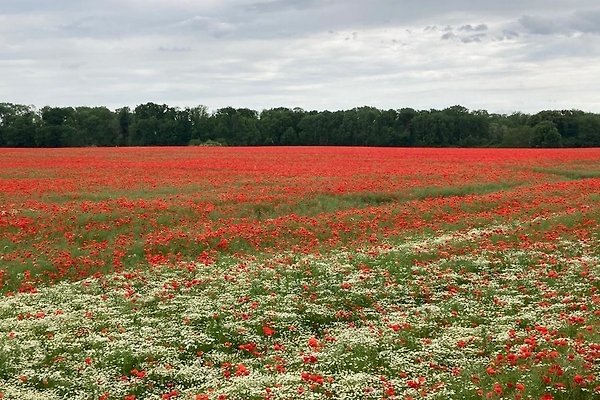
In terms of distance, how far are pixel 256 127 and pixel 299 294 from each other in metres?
120

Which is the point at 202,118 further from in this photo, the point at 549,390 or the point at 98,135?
the point at 549,390

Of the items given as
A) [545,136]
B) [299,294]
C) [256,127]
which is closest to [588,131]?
[545,136]

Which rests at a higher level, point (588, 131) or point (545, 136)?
point (588, 131)

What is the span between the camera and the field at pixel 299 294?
1170 cm

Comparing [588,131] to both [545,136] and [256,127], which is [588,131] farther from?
[256,127]

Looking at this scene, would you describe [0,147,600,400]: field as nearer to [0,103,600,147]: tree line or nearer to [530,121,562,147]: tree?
[530,121,562,147]: tree

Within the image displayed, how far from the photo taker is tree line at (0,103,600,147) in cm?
12075

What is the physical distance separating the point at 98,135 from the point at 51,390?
127637 mm

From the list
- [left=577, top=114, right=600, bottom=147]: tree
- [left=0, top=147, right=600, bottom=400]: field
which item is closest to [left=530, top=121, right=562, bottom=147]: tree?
[left=577, top=114, right=600, bottom=147]: tree

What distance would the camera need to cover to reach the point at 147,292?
61.3 feet

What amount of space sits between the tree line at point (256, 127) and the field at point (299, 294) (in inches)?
3534

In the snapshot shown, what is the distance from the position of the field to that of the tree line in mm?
89752

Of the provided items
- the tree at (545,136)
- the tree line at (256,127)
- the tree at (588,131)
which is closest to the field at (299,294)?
the tree at (545,136)

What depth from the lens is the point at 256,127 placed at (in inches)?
5340
